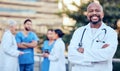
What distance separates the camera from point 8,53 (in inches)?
308

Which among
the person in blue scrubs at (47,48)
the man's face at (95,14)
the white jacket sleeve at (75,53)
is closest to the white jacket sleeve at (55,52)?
the person in blue scrubs at (47,48)

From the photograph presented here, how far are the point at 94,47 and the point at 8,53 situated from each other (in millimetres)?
3357

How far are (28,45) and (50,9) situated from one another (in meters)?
5.31

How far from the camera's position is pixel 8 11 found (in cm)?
1259

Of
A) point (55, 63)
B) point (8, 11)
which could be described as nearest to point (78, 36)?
point (55, 63)

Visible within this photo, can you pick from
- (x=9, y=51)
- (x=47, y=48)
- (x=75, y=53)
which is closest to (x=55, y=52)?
(x=47, y=48)

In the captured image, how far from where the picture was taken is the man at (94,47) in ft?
15.4

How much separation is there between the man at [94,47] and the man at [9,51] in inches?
121

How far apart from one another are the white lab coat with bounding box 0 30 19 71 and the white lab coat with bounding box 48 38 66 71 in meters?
0.60

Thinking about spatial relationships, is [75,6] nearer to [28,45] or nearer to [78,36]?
[28,45]

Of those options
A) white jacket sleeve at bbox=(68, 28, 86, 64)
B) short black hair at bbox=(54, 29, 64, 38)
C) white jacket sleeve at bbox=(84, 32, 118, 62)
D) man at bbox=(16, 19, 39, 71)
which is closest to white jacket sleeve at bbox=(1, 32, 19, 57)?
man at bbox=(16, 19, 39, 71)

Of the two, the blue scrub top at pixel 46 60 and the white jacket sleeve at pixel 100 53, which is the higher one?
the white jacket sleeve at pixel 100 53

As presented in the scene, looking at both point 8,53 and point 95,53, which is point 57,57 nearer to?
point 8,53

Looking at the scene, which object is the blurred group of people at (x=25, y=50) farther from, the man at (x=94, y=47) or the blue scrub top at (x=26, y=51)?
the man at (x=94, y=47)
